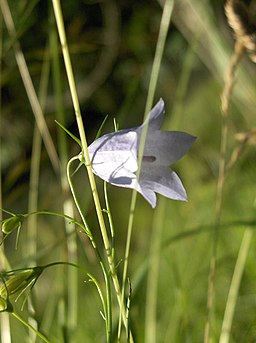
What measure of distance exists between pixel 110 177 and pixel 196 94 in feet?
4.25

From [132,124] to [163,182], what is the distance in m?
1.50

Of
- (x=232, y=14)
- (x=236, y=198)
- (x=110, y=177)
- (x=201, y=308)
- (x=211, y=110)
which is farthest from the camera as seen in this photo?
(x=211, y=110)

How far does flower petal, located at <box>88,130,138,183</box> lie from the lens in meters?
0.46

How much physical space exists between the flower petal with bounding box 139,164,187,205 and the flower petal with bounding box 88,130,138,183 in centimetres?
2

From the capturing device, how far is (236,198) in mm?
1209

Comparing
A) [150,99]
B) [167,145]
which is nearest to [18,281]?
[167,145]

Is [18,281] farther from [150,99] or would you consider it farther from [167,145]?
[150,99]

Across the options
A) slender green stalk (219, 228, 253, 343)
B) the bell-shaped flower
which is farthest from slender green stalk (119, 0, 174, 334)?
slender green stalk (219, 228, 253, 343)

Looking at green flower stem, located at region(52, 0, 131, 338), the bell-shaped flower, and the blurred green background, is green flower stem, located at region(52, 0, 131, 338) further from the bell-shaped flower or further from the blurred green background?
the blurred green background

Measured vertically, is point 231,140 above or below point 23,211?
above

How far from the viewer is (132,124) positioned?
6.42 ft

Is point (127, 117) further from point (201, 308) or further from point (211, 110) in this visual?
point (201, 308)

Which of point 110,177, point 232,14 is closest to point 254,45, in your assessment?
point 232,14

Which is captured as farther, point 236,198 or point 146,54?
point 146,54
